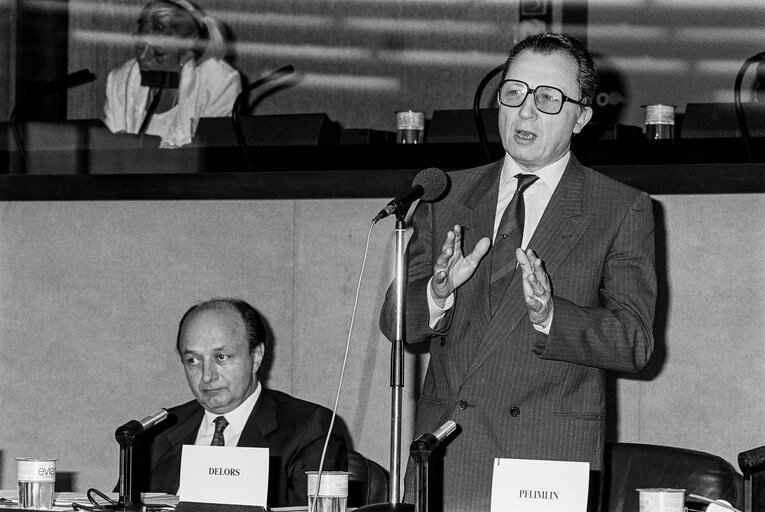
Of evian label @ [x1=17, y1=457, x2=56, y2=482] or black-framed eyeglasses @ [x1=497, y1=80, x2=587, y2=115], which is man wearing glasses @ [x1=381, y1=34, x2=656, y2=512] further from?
evian label @ [x1=17, y1=457, x2=56, y2=482]

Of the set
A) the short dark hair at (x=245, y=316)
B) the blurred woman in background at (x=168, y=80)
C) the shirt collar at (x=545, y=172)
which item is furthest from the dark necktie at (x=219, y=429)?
the blurred woman in background at (x=168, y=80)

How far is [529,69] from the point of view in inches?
83.1

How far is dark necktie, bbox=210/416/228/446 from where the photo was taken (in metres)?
2.78

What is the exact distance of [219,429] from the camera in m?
2.80

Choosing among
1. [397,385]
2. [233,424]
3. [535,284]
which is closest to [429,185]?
[535,284]

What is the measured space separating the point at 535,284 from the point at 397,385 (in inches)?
11.1

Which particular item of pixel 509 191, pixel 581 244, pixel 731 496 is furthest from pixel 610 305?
pixel 731 496

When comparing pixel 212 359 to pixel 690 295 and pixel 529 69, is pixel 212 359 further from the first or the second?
pixel 690 295

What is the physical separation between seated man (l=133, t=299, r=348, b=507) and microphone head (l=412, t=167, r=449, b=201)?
926mm

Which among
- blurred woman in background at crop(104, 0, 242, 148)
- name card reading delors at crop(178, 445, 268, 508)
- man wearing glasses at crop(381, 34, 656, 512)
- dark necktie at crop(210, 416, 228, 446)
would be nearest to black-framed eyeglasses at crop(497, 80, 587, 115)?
man wearing glasses at crop(381, 34, 656, 512)

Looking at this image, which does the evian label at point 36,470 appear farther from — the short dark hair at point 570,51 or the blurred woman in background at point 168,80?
the blurred woman in background at point 168,80

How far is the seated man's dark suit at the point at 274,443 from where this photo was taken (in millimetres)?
2648

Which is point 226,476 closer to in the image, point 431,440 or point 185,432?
point 431,440

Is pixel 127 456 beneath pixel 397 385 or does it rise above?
beneath
